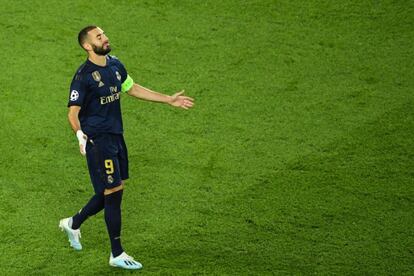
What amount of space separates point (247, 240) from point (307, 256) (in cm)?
55

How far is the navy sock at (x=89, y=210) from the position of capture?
26.3 feet

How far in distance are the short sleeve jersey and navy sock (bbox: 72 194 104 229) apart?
581 millimetres

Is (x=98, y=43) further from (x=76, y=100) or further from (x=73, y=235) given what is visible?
(x=73, y=235)

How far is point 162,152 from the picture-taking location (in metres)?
9.78

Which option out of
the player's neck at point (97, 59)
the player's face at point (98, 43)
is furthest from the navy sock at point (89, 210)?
the player's face at point (98, 43)

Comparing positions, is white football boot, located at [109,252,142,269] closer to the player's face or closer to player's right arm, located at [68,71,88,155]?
player's right arm, located at [68,71,88,155]

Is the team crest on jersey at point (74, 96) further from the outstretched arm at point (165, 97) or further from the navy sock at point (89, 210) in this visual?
the navy sock at point (89, 210)

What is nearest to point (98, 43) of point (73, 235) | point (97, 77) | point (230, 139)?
point (97, 77)

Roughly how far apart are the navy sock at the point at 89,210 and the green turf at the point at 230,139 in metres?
0.25

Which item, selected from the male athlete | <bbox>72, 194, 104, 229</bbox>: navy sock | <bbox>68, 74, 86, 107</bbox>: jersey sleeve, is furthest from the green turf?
<bbox>68, 74, 86, 107</bbox>: jersey sleeve

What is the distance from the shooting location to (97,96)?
7.68 meters

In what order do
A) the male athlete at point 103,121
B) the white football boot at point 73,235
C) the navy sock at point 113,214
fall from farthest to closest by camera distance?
the white football boot at point 73,235, the navy sock at point 113,214, the male athlete at point 103,121

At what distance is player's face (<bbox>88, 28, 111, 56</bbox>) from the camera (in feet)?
25.1

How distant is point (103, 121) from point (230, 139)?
2529 millimetres
